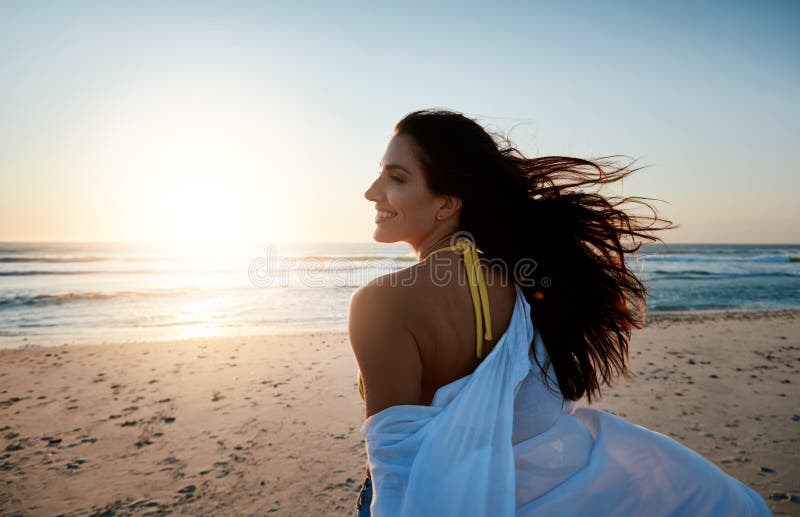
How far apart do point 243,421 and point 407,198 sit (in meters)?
4.87

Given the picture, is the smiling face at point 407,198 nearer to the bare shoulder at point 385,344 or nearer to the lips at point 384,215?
the lips at point 384,215

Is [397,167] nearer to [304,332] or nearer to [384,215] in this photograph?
[384,215]

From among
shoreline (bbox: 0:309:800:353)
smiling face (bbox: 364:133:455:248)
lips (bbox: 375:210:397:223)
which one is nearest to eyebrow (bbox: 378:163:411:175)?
smiling face (bbox: 364:133:455:248)

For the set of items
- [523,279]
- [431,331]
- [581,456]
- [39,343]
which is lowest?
[39,343]

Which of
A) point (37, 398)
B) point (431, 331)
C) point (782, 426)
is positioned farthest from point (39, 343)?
point (782, 426)

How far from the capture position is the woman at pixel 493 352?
4.47 ft

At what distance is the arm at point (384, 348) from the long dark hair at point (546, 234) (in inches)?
23.5

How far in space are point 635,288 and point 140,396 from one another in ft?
22.7

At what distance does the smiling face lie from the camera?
1.83m

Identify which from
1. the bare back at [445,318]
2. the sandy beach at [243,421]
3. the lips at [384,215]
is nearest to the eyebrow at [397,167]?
the lips at [384,215]

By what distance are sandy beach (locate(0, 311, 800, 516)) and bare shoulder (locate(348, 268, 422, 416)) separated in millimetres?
2811

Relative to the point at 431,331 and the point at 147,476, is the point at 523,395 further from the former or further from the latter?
the point at 147,476

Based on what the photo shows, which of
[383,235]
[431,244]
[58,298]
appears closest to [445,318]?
[431,244]

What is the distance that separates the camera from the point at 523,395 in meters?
1.63
